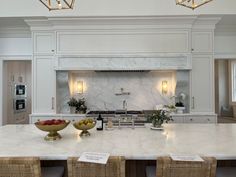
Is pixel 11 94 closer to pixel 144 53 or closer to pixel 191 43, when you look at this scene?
pixel 144 53

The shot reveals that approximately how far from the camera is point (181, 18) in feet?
15.0

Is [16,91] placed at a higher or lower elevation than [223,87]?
lower

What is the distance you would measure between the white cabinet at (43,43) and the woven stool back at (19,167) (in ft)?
11.9

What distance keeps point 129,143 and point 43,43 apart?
144 inches

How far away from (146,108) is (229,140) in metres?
3.11

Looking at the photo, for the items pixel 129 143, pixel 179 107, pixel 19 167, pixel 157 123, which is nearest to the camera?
pixel 19 167

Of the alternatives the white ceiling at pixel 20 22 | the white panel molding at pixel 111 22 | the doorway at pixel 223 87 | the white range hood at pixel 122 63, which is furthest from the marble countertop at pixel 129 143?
the doorway at pixel 223 87

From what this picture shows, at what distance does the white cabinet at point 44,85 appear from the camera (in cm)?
491

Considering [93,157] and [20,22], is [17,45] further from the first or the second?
[93,157]

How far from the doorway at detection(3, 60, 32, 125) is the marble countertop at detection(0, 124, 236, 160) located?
132 inches

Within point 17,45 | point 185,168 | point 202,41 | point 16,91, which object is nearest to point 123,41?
point 202,41

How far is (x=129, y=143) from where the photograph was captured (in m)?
2.11

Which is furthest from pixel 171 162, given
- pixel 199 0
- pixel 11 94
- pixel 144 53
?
pixel 11 94

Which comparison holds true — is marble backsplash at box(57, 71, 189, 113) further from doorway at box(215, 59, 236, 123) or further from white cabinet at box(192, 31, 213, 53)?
doorway at box(215, 59, 236, 123)
